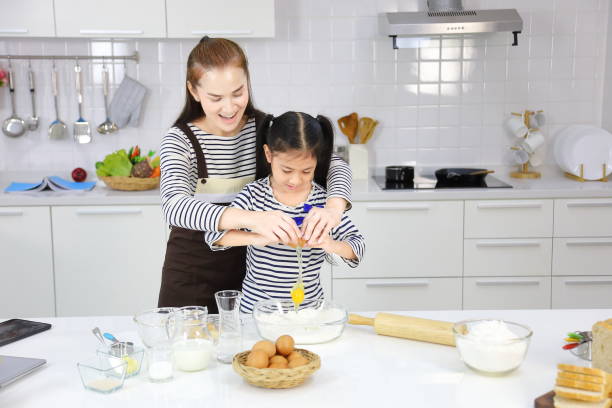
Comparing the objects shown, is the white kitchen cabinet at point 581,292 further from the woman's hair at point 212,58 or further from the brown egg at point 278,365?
the brown egg at point 278,365

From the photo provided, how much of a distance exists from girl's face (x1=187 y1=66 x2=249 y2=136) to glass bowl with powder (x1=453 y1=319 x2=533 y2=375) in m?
0.82

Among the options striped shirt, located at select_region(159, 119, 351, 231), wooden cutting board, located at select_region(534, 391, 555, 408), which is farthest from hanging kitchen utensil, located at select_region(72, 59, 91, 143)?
wooden cutting board, located at select_region(534, 391, 555, 408)

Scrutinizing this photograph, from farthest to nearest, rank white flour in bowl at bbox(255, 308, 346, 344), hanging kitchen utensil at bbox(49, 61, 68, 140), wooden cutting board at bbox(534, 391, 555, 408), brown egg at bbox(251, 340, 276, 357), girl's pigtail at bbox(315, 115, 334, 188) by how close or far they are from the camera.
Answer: hanging kitchen utensil at bbox(49, 61, 68, 140), girl's pigtail at bbox(315, 115, 334, 188), white flour in bowl at bbox(255, 308, 346, 344), brown egg at bbox(251, 340, 276, 357), wooden cutting board at bbox(534, 391, 555, 408)

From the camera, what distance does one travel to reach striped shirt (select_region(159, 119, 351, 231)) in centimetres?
179

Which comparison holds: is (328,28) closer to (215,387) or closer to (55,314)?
(55,314)

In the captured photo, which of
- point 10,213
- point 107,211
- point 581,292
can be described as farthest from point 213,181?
point 581,292

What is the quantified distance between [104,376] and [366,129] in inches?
102

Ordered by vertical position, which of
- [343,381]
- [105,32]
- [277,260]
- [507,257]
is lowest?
[507,257]

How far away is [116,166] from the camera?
342 cm

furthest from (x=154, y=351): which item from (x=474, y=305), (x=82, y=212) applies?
(x=474, y=305)

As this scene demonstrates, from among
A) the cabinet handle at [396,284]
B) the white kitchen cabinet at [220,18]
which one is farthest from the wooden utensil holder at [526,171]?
the white kitchen cabinet at [220,18]

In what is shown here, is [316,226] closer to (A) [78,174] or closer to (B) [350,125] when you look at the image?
(B) [350,125]

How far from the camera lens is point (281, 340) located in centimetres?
141

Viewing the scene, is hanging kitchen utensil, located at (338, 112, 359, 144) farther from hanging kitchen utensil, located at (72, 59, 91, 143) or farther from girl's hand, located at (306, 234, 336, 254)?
girl's hand, located at (306, 234, 336, 254)
